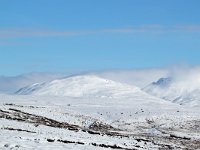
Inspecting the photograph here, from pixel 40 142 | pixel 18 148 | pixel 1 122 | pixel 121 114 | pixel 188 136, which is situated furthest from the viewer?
pixel 121 114

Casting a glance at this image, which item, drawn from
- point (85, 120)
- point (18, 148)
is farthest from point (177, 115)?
point (18, 148)

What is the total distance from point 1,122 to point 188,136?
2793 centimetres

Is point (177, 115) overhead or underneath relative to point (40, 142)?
overhead

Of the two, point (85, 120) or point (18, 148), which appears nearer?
point (18, 148)

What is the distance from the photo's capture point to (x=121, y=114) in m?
89.6

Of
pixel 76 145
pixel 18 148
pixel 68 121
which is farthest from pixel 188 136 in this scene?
pixel 18 148

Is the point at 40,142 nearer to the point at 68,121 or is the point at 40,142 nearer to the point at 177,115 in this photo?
the point at 68,121

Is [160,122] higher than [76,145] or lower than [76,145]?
higher

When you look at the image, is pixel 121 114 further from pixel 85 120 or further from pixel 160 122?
pixel 85 120

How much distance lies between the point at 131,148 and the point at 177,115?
52.8 metres

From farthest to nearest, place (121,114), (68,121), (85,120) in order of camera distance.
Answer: (121,114) → (85,120) → (68,121)

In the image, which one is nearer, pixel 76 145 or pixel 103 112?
pixel 76 145

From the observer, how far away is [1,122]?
4894 cm

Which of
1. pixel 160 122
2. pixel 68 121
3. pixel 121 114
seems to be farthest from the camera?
pixel 121 114
